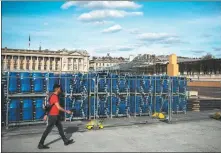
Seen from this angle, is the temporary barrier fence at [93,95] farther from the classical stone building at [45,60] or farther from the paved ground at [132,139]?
the classical stone building at [45,60]

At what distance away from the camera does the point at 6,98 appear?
36.1ft

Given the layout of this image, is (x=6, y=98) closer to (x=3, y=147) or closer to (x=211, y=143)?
(x=3, y=147)

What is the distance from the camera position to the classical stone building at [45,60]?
108m

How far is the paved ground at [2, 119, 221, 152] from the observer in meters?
7.89

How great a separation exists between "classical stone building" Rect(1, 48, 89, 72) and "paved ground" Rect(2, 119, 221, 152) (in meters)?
91.6

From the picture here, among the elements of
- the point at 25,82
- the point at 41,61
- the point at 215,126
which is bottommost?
the point at 215,126

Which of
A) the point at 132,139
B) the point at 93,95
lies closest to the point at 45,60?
the point at 93,95

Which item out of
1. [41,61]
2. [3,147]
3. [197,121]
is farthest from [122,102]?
[41,61]

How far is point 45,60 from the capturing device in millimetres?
119312

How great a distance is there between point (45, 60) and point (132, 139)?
116 metres

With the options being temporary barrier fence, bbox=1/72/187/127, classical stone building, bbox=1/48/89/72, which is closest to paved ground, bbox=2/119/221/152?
temporary barrier fence, bbox=1/72/187/127

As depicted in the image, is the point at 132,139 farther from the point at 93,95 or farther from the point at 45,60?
the point at 45,60

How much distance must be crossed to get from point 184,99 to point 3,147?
12.1 meters

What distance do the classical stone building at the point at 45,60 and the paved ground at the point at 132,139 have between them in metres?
91.6
